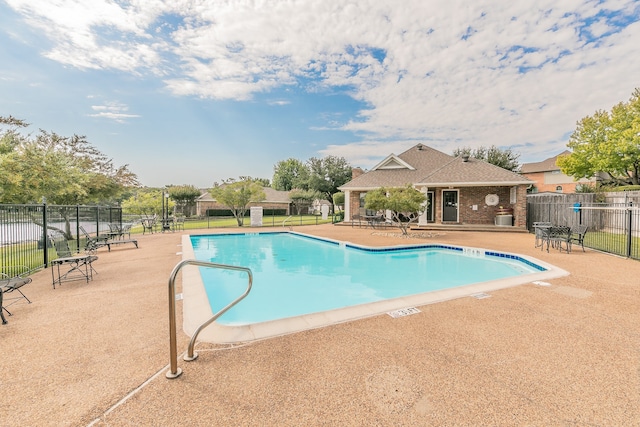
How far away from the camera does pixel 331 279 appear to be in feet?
28.5

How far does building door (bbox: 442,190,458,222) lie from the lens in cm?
1883

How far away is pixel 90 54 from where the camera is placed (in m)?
11.8

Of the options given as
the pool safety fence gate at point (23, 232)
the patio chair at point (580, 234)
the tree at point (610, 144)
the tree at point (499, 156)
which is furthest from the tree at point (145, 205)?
the tree at point (610, 144)

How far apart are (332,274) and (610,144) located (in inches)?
1283

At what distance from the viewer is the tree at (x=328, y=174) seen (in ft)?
156

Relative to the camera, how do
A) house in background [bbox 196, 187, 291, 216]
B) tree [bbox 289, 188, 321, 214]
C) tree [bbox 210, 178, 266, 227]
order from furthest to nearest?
tree [bbox 289, 188, 321, 214], house in background [bbox 196, 187, 291, 216], tree [bbox 210, 178, 266, 227]

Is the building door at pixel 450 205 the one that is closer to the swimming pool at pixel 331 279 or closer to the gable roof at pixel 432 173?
the gable roof at pixel 432 173

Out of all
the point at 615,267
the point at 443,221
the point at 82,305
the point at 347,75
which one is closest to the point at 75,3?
the point at 82,305

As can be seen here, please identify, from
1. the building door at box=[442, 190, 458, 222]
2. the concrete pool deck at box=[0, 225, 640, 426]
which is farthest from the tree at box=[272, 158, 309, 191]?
the concrete pool deck at box=[0, 225, 640, 426]

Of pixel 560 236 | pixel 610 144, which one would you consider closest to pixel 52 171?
pixel 560 236

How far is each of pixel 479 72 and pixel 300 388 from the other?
18192 mm

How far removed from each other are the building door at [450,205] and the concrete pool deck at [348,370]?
14.7 meters

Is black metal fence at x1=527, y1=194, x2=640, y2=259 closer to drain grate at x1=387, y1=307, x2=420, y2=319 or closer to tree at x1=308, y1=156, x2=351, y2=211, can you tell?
drain grate at x1=387, y1=307, x2=420, y2=319

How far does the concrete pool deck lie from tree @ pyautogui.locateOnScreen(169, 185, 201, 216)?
1391 inches
